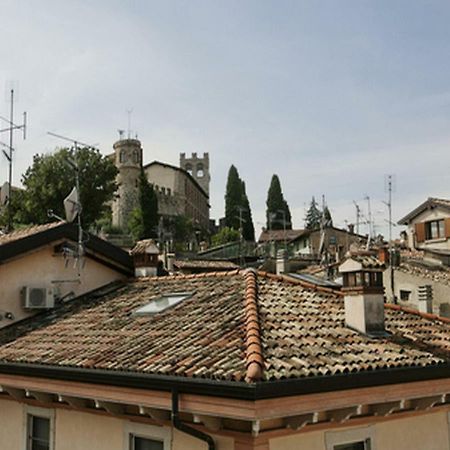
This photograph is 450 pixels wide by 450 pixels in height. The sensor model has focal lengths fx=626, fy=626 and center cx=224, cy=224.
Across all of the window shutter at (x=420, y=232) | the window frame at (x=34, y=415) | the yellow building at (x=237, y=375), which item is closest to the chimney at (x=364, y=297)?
the yellow building at (x=237, y=375)

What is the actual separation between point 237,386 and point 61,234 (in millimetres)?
7597

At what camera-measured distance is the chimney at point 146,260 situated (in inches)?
537

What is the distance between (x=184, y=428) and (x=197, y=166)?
121 m

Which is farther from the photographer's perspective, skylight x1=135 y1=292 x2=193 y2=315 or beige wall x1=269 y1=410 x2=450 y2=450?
skylight x1=135 y1=292 x2=193 y2=315

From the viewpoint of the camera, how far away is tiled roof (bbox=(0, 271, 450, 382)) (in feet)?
21.9


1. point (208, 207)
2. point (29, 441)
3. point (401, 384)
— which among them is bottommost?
point (29, 441)

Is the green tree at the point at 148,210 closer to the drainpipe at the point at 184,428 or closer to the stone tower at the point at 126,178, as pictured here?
the stone tower at the point at 126,178

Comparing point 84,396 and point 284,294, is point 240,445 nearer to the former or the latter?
point 84,396

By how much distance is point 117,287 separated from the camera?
12.9 metres

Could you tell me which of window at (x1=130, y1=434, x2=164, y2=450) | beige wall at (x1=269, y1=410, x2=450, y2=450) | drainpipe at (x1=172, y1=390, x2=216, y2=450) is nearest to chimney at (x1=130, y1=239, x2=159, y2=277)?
window at (x1=130, y1=434, x2=164, y2=450)

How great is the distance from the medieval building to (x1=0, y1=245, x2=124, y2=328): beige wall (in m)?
53.3

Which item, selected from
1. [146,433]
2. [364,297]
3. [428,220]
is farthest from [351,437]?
[428,220]

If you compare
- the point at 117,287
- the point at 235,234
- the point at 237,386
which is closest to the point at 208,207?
the point at 235,234

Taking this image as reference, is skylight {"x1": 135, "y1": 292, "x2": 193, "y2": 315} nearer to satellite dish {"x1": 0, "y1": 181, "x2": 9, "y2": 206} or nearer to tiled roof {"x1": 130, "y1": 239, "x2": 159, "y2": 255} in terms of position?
tiled roof {"x1": 130, "y1": 239, "x2": 159, "y2": 255}
